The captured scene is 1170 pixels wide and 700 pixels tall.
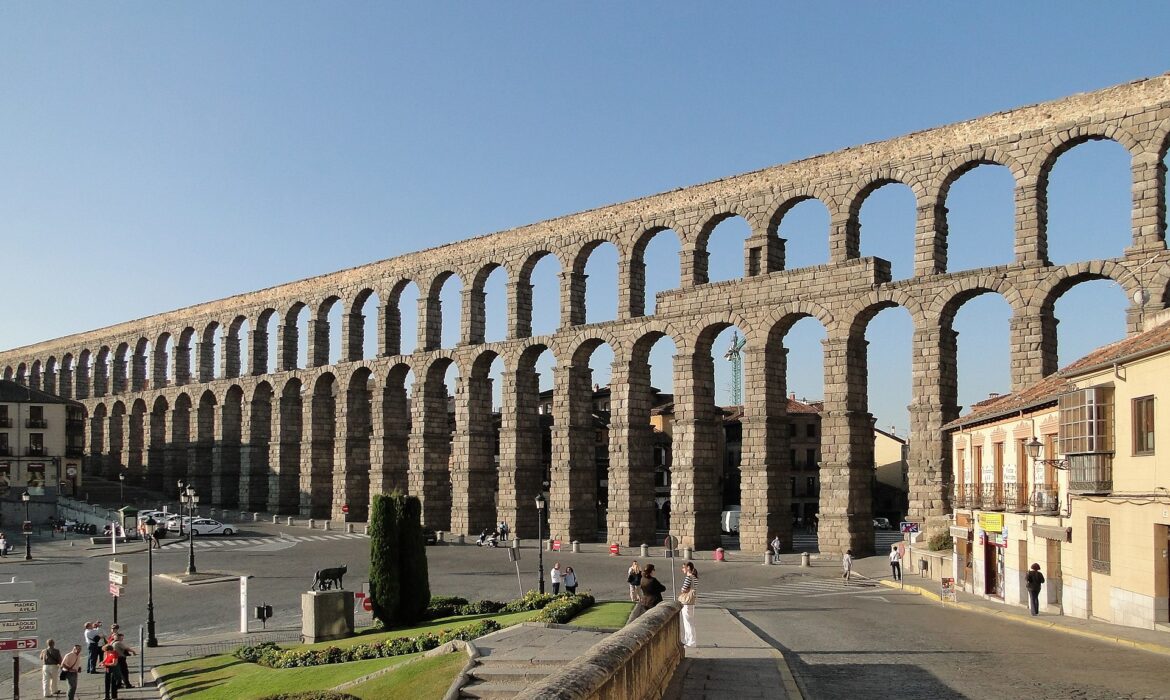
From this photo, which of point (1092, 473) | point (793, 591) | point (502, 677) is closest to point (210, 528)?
point (793, 591)

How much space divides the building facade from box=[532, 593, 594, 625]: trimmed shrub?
43.2ft

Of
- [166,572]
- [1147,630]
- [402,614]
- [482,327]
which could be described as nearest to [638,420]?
[482,327]

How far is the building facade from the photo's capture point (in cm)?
2459

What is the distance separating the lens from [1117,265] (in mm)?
43469

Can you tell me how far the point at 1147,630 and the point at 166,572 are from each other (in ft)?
140

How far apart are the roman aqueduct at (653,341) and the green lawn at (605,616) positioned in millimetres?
22931

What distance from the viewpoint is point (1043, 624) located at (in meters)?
27.6

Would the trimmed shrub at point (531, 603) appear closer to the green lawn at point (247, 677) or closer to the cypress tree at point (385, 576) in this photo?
the cypress tree at point (385, 576)

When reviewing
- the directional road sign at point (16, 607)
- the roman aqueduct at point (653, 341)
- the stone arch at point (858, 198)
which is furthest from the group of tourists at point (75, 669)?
the stone arch at point (858, 198)

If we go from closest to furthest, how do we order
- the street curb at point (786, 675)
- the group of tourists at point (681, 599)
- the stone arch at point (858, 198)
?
the street curb at point (786, 675)
the group of tourists at point (681, 599)
the stone arch at point (858, 198)

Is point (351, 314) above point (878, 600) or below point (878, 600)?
above

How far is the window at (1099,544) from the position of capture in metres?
27.0

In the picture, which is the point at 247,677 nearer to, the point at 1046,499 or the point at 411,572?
the point at 411,572

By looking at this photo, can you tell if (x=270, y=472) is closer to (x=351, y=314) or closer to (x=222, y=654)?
(x=351, y=314)
